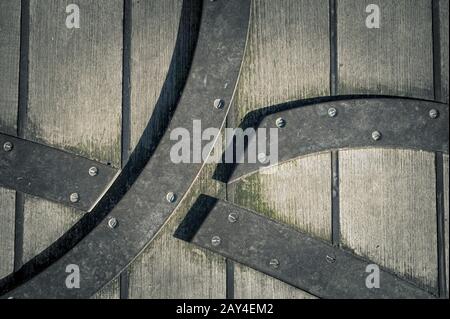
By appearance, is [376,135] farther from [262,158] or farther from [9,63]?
[9,63]

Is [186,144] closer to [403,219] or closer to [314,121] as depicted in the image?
[314,121]

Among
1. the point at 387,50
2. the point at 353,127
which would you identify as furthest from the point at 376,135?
the point at 387,50

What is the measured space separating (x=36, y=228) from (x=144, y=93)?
0.30 metres

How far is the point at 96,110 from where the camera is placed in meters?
0.95

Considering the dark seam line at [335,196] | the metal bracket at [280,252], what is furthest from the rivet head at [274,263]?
the dark seam line at [335,196]

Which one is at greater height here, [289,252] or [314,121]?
[314,121]

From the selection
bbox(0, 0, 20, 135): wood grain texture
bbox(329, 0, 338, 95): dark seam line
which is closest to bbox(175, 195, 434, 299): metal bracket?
bbox(329, 0, 338, 95): dark seam line

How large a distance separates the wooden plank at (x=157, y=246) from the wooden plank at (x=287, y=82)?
0.18 ft

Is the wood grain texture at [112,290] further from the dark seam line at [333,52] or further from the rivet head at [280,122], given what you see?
the dark seam line at [333,52]

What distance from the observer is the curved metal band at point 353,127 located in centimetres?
92

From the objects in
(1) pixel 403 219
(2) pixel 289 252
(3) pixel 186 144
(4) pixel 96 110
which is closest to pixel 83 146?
(4) pixel 96 110

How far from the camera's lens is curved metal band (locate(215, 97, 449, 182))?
922 millimetres
